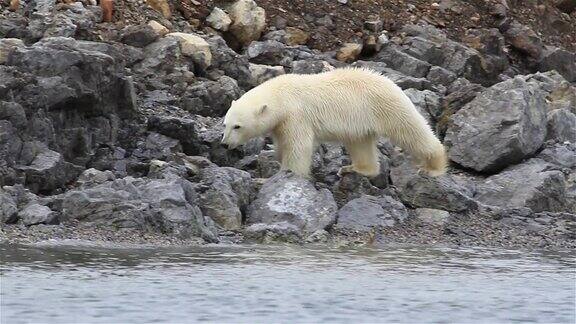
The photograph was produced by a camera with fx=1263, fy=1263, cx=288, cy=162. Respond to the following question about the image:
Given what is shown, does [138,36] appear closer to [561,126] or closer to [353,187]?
[353,187]

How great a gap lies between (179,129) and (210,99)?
2.03 metres

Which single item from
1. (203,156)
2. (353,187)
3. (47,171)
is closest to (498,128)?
(353,187)

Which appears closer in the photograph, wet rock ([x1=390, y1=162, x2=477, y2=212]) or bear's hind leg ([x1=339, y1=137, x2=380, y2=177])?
wet rock ([x1=390, y1=162, x2=477, y2=212])

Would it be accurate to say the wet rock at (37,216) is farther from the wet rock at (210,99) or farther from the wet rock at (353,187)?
the wet rock at (210,99)

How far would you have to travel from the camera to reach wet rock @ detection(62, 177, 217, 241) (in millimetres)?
13203

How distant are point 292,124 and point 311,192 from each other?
1490 mm

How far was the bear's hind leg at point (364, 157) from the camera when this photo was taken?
16188 mm

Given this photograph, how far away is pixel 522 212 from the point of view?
15797mm

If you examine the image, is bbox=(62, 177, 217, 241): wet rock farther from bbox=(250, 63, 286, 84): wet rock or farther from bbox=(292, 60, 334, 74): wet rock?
bbox=(292, 60, 334, 74): wet rock

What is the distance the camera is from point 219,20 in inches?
914

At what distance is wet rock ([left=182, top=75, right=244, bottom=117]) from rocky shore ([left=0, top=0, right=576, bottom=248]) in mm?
22

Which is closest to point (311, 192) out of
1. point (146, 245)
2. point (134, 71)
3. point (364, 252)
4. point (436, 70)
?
point (364, 252)

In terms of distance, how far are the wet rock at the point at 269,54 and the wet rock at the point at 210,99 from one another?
126 inches

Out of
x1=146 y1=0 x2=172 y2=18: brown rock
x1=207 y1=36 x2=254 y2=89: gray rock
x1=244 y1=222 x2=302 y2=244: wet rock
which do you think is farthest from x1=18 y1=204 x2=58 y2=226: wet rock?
x1=146 y1=0 x2=172 y2=18: brown rock
